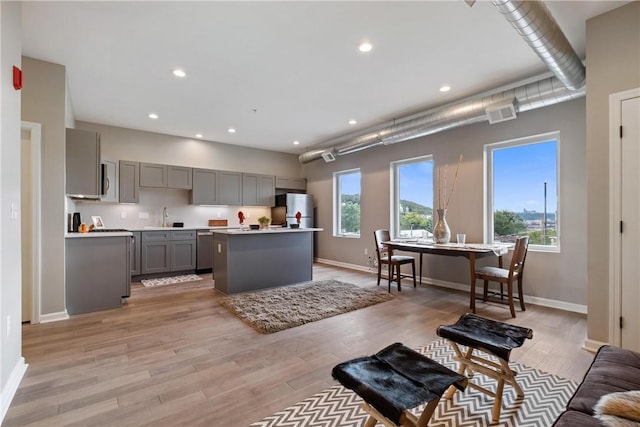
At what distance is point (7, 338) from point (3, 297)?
30 centimetres

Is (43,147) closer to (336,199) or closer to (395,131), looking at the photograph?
(395,131)

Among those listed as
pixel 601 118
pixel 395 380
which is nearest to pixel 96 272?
pixel 395 380

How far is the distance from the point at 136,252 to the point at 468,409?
5.46 meters

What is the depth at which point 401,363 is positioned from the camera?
1.51 metres

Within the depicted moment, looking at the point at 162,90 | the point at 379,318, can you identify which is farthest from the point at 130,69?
the point at 379,318

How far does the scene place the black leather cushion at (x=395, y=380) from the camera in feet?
4.00

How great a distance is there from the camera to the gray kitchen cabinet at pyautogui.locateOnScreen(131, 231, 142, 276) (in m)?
5.20

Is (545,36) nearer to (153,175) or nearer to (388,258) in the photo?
(388,258)

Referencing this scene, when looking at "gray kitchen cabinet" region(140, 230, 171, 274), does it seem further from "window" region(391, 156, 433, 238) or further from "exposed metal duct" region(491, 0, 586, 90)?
"exposed metal duct" region(491, 0, 586, 90)

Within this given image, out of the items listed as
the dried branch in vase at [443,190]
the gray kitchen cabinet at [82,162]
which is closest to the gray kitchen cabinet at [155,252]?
the gray kitchen cabinet at [82,162]

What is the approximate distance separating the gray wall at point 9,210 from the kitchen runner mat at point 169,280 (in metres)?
2.90

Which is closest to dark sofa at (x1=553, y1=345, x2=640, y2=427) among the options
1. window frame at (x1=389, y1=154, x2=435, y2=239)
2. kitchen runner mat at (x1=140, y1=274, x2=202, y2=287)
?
window frame at (x1=389, y1=154, x2=435, y2=239)

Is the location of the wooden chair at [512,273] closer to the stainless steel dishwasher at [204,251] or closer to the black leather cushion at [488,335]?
the black leather cushion at [488,335]

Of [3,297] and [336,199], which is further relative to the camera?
[336,199]
